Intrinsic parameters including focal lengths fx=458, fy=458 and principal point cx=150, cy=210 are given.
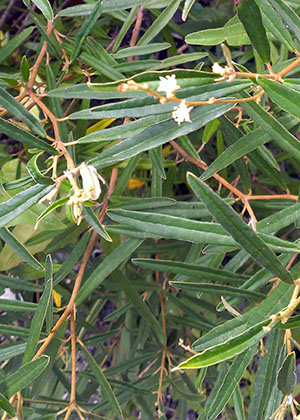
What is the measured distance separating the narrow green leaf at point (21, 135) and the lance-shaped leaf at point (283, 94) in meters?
0.29

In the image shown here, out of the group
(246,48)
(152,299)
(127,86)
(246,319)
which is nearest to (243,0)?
(127,86)

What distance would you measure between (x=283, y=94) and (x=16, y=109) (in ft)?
1.19

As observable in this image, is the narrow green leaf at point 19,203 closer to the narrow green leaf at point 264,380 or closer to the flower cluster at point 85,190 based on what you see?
the flower cluster at point 85,190

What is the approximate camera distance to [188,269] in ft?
2.17

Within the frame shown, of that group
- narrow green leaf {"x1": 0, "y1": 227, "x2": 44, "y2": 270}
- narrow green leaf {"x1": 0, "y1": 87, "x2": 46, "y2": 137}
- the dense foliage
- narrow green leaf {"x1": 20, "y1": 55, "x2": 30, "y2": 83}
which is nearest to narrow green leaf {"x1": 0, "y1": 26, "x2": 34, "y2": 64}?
the dense foliage

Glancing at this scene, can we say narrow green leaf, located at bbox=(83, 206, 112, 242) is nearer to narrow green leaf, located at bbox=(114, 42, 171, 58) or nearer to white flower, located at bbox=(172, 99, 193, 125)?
white flower, located at bbox=(172, 99, 193, 125)

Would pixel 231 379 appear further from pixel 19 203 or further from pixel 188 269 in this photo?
pixel 19 203

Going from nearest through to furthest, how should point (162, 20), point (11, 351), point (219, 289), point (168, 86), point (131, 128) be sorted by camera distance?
1. point (168, 86)
2. point (131, 128)
3. point (219, 289)
4. point (11, 351)
5. point (162, 20)

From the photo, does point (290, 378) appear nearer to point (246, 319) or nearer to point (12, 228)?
point (246, 319)

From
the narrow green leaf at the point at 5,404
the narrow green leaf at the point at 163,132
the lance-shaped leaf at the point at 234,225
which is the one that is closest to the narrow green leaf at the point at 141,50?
the narrow green leaf at the point at 163,132

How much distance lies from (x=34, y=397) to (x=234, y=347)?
0.59 m

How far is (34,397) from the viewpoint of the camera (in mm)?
889

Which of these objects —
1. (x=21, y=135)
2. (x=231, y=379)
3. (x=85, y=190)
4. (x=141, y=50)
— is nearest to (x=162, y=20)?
(x=141, y=50)

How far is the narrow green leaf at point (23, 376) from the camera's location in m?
0.61
